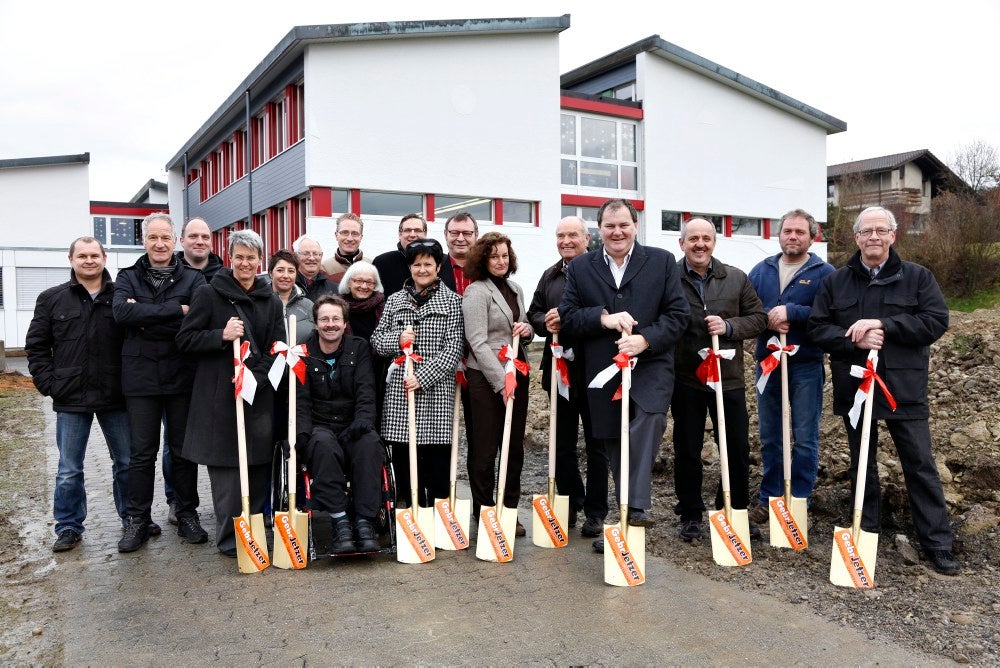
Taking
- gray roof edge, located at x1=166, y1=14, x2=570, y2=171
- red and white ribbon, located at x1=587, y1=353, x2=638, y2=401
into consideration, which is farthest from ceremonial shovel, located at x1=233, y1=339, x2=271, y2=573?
gray roof edge, located at x1=166, y1=14, x2=570, y2=171

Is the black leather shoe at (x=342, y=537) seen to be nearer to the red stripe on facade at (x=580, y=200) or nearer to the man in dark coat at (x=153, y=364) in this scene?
the man in dark coat at (x=153, y=364)

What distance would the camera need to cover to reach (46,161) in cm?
2820

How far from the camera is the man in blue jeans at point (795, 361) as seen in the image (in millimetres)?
5262

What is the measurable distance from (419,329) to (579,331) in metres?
1.10

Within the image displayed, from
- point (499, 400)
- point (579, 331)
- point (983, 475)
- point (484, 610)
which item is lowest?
point (484, 610)

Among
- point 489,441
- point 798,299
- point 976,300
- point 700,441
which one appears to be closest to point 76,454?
point 489,441

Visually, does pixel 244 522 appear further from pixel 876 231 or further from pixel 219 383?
pixel 876 231

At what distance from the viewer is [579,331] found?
481 centimetres

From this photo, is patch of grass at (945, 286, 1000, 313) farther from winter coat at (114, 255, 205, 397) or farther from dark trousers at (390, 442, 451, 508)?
winter coat at (114, 255, 205, 397)

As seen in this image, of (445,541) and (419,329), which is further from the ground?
(419,329)

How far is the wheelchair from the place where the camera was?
4.95 m

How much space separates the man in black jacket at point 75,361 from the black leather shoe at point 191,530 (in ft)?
1.22

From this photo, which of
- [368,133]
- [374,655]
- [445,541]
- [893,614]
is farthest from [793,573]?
[368,133]

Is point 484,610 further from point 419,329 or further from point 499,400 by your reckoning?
point 419,329
